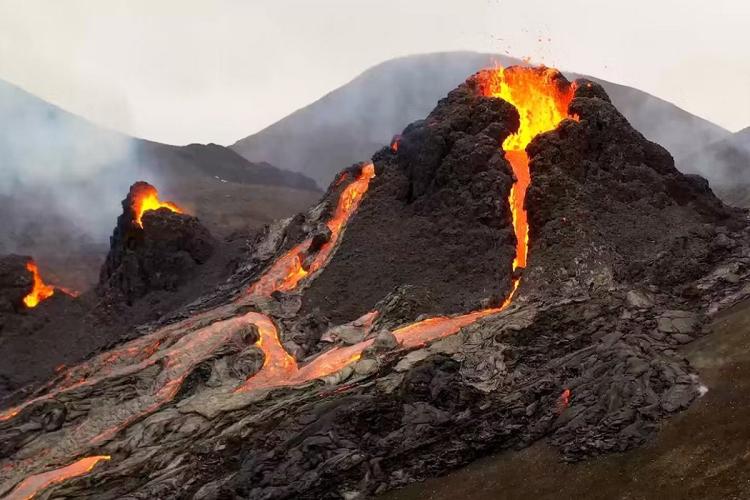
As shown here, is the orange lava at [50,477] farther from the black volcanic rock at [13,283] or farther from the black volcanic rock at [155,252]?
the black volcanic rock at [13,283]

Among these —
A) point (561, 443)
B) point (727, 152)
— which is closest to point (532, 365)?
point (561, 443)

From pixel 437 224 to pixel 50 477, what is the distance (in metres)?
32.3

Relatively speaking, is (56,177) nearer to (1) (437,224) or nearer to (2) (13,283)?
(2) (13,283)

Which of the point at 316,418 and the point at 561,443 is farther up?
the point at 316,418

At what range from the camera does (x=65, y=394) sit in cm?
4247

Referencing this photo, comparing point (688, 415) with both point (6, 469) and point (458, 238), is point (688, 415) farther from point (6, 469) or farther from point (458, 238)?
point (6, 469)

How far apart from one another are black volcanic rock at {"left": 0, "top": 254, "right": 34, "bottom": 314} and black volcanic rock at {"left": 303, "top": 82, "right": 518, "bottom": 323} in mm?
44297

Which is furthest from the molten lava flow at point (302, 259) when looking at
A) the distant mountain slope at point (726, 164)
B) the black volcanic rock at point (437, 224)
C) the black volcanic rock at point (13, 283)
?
the distant mountain slope at point (726, 164)

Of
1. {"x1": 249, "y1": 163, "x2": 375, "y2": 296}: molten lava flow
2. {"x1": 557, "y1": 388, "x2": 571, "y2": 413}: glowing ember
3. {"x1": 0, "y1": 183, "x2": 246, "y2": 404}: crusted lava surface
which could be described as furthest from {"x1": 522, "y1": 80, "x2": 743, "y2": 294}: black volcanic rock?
{"x1": 0, "y1": 183, "x2": 246, "y2": 404}: crusted lava surface

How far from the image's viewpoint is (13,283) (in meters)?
78.8

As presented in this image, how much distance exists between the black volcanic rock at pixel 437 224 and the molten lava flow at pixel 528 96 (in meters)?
1.74

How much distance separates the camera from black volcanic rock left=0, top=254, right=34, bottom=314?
252 ft

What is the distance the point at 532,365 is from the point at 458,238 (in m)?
16.6

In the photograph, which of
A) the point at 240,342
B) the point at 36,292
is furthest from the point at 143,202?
the point at 240,342
